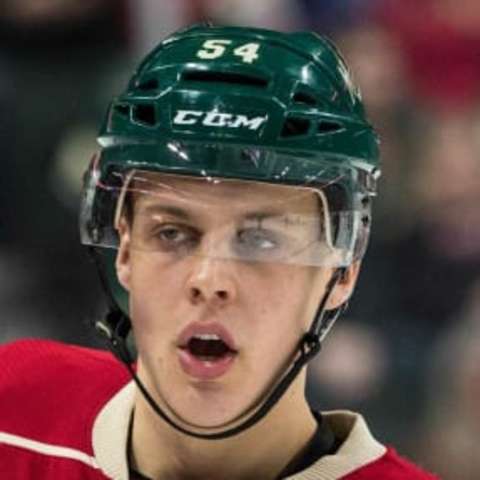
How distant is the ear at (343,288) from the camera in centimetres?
215

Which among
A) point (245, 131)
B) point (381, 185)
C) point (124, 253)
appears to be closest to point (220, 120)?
point (245, 131)

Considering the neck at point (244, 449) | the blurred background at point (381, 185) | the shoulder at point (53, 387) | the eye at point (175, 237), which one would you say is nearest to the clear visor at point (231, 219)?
the eye at point (175, 237)

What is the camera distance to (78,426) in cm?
228

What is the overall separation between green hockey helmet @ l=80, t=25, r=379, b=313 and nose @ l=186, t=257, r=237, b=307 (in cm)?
4

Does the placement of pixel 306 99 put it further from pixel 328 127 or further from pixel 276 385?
pixel 276 385

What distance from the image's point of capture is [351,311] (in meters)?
3.59

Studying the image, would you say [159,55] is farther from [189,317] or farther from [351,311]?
[351,311]

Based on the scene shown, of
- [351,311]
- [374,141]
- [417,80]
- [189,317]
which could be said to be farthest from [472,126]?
[189,317]

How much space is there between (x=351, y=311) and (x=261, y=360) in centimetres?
159

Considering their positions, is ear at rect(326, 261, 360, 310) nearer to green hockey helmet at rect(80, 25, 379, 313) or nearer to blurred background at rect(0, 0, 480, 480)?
green hockey helmet at rect(80, 25, 379, 313)

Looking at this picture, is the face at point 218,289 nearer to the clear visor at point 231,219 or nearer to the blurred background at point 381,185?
the clear visor at point 231,219

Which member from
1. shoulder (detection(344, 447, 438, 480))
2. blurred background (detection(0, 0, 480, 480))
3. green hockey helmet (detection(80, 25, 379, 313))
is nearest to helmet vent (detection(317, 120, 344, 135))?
green hockey helmet (detection(80, 25, 379, 313))

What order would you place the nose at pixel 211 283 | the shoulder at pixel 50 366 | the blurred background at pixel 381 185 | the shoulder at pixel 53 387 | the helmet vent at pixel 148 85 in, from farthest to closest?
the blurred background at pixel 381 185
the shoulder at pixel 50 366
the shoulder at pixel 53 387
the helmet vent at pixel 148 85
the nose at pixel 211 283

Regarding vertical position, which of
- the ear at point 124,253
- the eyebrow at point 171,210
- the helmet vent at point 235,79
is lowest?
the ear at point 124,253
